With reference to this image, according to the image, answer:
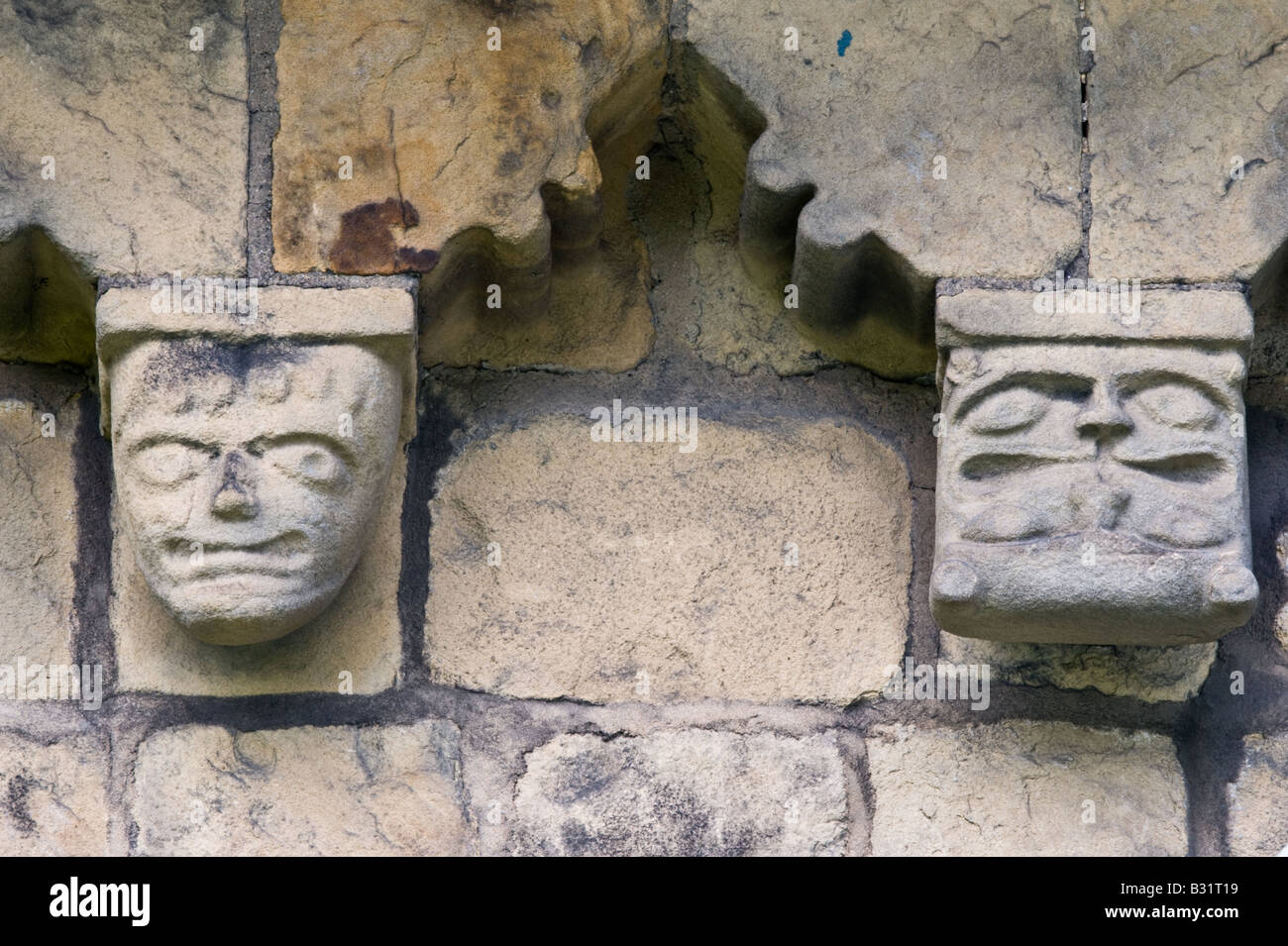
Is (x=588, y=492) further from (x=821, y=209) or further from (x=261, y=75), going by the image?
(x=261, y=75)

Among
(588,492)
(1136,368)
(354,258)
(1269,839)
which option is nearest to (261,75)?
(354,258)

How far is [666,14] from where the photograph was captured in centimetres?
259

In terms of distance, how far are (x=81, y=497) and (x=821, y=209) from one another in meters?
1.06

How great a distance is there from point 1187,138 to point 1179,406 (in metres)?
0.38

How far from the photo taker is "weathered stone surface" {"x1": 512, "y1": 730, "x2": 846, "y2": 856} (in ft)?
8.22

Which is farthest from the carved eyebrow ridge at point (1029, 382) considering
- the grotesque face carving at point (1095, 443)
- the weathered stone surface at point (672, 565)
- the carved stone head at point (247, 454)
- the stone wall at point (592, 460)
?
the carved stone head at point (247, 454)

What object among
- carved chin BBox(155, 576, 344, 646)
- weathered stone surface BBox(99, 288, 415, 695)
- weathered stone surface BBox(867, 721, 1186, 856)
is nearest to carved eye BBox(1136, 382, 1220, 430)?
Result: weathered stone surface BBox(867, 721, 1186, 856)

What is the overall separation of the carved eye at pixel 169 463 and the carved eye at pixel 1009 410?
3.14 ft

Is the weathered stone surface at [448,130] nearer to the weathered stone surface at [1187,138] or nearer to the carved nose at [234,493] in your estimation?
the carved nose at [234,493]

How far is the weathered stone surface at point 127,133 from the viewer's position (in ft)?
Answer: 8.13

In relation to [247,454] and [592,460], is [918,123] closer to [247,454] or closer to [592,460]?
[592,460]

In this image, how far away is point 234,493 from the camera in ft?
7.59

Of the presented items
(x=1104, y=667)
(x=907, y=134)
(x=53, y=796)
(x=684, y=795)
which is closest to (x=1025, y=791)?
(x=1104, y=667)

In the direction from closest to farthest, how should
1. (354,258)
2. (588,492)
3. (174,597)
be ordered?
(174,597)
(354,258)
(588,492)
